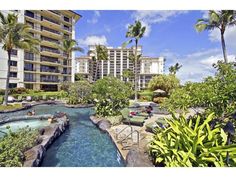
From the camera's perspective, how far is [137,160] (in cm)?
541

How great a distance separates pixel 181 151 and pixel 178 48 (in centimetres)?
506

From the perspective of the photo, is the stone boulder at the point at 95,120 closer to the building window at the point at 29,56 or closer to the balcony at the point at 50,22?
the building window at the point at 29,56

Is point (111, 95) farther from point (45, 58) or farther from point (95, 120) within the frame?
point (45, 58)

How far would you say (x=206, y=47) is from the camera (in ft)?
26.4

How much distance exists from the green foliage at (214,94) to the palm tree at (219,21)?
2.46m

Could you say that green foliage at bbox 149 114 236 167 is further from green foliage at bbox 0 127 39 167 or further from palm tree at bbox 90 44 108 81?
palm tree at bbox 90 44 108 81

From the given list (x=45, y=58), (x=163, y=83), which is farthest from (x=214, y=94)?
(x=45, y=58)

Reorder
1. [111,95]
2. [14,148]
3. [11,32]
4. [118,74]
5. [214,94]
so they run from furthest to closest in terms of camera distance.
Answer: [118,74] < [11,32] < [111,95] < [14,148] < [214,94]

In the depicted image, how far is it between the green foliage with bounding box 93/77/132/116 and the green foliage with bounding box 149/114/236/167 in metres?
5.89

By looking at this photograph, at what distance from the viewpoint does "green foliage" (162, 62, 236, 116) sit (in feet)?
16.4

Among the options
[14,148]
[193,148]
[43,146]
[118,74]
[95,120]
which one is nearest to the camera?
[193,148]

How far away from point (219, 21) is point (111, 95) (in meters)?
6.52

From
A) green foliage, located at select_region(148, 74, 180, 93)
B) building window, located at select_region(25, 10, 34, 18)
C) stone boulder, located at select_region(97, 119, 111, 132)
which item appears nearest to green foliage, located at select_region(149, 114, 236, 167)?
stone boulder, located at select_region(97, 119, 111, 132)
